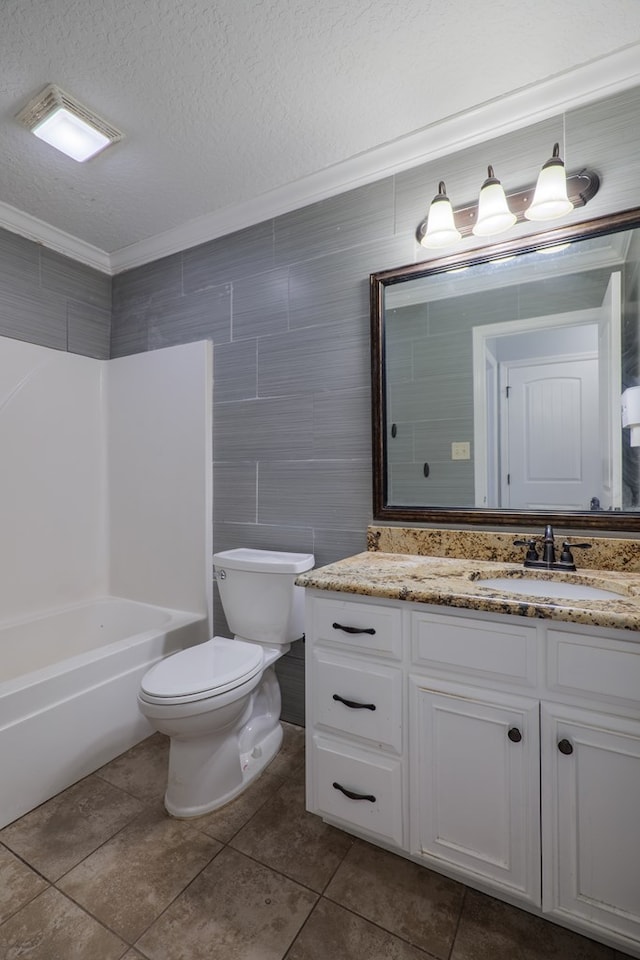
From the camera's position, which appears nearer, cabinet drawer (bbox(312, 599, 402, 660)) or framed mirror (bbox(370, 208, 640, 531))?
cabinet drawer (bbox(312, 599, 402, 660))

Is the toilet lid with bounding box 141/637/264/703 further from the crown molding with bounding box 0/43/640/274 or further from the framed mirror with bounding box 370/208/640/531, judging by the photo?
the crown molding with bounding box 0/43/640/274

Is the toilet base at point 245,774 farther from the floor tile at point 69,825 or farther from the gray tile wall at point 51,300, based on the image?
the gray tile wall at point 51,300

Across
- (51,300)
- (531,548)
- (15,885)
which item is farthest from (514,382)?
(51,300)

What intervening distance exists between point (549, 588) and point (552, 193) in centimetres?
122

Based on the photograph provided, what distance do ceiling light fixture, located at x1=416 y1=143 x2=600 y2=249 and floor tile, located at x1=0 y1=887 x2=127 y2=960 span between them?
225 centimetres

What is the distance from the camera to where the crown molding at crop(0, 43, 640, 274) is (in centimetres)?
144

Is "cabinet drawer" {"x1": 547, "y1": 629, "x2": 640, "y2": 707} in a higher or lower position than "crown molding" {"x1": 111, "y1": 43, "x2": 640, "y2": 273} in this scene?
lower

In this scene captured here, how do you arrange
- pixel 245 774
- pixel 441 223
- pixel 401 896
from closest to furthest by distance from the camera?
pixel 401 896, pixel 441 223, pixel 245 774

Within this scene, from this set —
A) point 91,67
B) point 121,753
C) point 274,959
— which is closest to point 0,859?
point 121,753

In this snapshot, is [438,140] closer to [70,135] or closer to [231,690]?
[70,135]

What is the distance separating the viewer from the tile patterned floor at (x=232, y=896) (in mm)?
1111

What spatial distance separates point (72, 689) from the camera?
1.73 meters

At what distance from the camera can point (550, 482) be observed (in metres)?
1.53

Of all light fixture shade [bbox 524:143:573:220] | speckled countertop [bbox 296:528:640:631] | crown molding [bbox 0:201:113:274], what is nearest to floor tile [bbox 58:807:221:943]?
speckled countertop [bbox 296:528:640:631]
